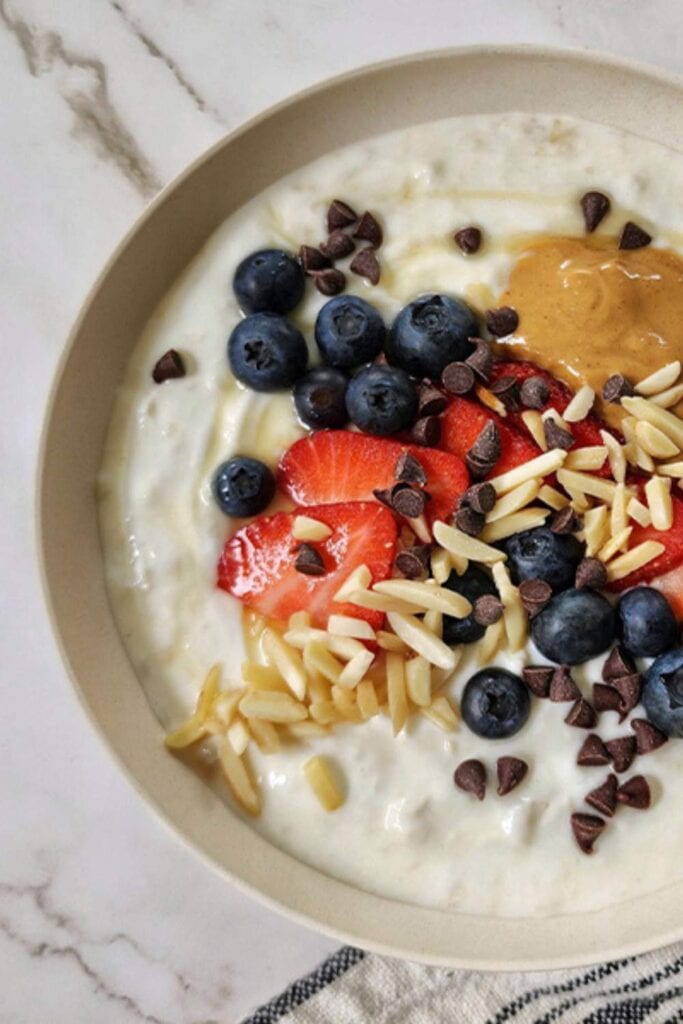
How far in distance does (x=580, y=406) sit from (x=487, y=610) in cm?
28

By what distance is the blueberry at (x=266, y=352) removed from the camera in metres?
1.42

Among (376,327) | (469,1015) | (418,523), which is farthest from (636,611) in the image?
(469,1015)

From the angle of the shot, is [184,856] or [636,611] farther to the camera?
[184,856]

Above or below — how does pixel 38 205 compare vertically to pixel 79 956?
above

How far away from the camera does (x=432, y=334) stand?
4.68ft

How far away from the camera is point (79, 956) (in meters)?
1.62

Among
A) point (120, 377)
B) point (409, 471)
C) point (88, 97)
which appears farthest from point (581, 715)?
point (88, 97)

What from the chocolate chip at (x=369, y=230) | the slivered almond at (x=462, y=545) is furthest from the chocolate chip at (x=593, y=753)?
the chocolate chip at (x=369, y=230)

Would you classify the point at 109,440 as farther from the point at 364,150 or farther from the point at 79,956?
the point at 79,956

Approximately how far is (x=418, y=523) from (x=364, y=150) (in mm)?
502

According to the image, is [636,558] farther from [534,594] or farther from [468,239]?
[468,239]

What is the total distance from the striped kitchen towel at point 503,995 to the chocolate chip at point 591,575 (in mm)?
544

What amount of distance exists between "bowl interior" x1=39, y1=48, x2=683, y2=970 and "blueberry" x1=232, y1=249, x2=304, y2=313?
88mm

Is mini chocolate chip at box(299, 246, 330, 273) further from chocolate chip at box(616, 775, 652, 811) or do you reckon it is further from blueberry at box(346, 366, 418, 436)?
chocolate chip at box(616, 775, 652, 811)
